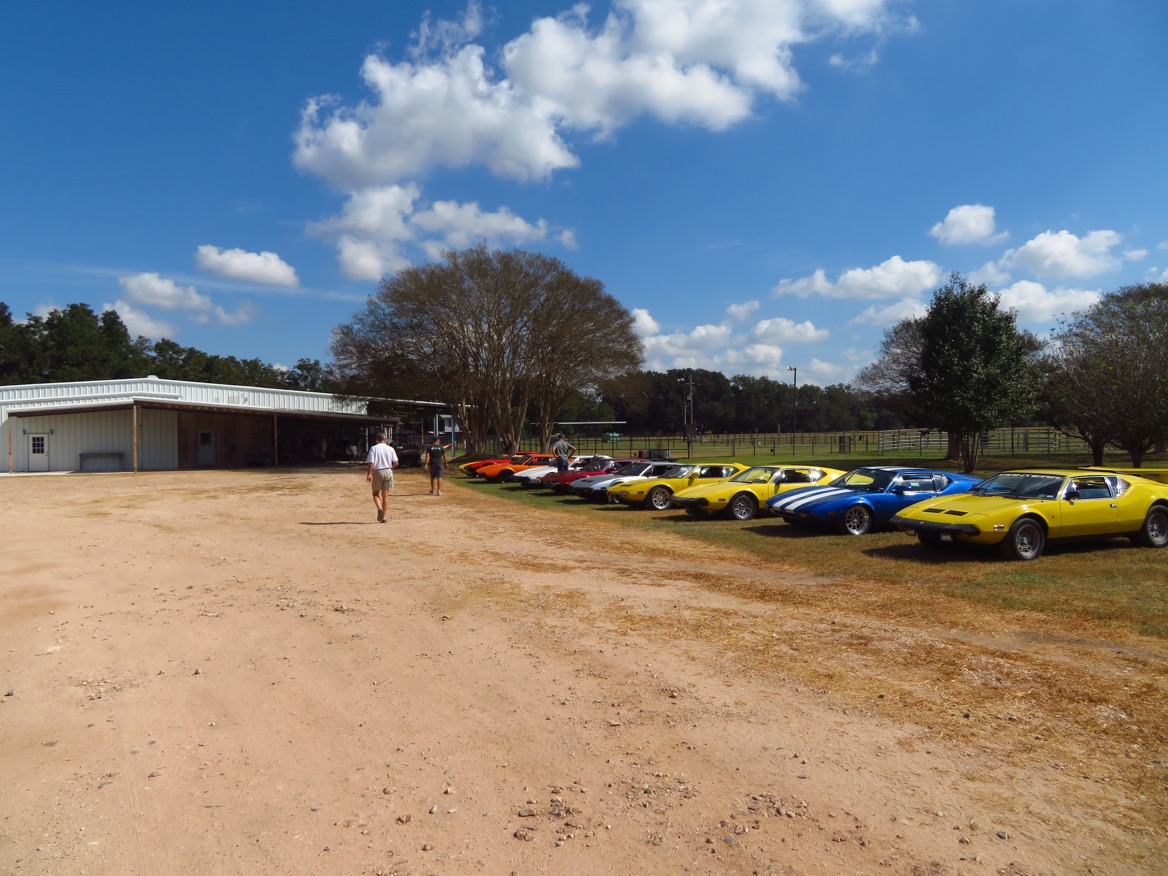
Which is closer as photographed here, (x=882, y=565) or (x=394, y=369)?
(x=882, y=565)

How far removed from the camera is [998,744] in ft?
13.4

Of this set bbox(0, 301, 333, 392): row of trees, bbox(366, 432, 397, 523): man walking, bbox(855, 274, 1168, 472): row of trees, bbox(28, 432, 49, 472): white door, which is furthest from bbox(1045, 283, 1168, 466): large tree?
bbox(0, 301, 333, 392): row of trees

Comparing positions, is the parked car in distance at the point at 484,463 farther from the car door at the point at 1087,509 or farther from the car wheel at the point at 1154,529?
the car wheel at the point at 1154,529

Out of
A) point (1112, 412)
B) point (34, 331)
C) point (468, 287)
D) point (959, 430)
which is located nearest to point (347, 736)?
point (1112, 412)

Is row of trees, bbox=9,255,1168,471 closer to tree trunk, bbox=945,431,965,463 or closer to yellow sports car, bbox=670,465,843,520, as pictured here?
tree trunk, bbox=945,431,965,463

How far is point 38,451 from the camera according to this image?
35125 millimetres

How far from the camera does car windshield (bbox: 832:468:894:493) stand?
524 inches

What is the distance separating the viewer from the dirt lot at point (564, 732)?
3131 millimetres

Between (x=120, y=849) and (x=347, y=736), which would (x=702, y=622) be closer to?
(x=347, y=736)

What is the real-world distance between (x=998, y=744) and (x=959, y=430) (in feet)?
83.5

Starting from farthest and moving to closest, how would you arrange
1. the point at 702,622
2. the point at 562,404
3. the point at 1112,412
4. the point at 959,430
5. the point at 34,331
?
the point at 34,331
the point at 562,404
the point at 959,430
the point at 1112,412
the point at 702,622

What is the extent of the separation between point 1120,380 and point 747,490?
13.5 metres

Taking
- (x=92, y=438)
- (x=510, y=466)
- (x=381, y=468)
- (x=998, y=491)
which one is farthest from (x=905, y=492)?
(x=92, y=438)

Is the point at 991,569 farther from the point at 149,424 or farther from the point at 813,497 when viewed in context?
the point at 149,424
